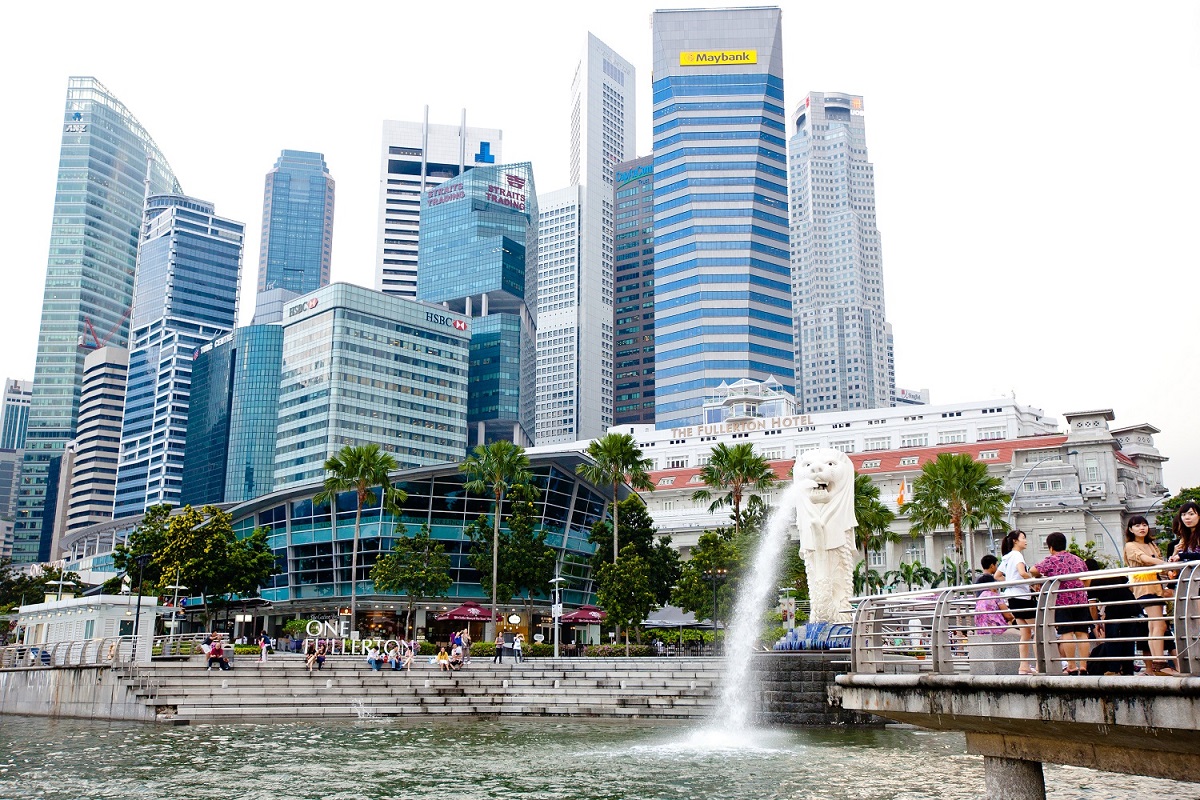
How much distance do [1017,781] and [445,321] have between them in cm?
17016

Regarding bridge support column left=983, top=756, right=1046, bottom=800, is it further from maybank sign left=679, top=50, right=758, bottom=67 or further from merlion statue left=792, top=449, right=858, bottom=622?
maybank sign left=679, top=50, right=758, bottom=67

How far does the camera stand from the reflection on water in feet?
64.4

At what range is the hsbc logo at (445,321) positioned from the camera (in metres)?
176

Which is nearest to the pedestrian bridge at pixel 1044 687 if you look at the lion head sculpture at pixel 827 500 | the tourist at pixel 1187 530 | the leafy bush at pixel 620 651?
the tourist at pixel 1187 530

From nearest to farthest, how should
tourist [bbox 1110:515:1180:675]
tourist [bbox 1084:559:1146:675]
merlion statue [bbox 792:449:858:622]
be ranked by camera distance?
1. tourist [bbox 1110:515:1180:675]
2. tourist [bbox 1084:559:1146:675]
3. merlion statue [bbox 792:449:858:622]

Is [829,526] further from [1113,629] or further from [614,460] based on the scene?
[614,460]

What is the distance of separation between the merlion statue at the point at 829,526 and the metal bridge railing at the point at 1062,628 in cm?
2215

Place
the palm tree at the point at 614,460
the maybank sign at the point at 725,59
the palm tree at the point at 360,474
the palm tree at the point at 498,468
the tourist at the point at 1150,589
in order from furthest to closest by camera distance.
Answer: the maybank sign at the point at 725,59, the palm tree at the point at 498,468, the palm tree at the point at 360,474, the palm tree at the point at 614,460, the tourist at the point at 1150,589

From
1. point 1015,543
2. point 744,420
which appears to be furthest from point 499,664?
point 744,420

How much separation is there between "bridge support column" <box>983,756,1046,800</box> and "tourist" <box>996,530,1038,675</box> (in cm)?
145

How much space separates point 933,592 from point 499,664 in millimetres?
37222

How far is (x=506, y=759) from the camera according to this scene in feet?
80.7

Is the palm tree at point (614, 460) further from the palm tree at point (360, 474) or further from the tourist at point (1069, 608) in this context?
the tourist at point (1069, 608)

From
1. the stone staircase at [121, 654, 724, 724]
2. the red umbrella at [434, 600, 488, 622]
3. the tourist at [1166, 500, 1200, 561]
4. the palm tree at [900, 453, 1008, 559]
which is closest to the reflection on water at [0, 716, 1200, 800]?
the stone staircase at [121, 654, 724, 724]
